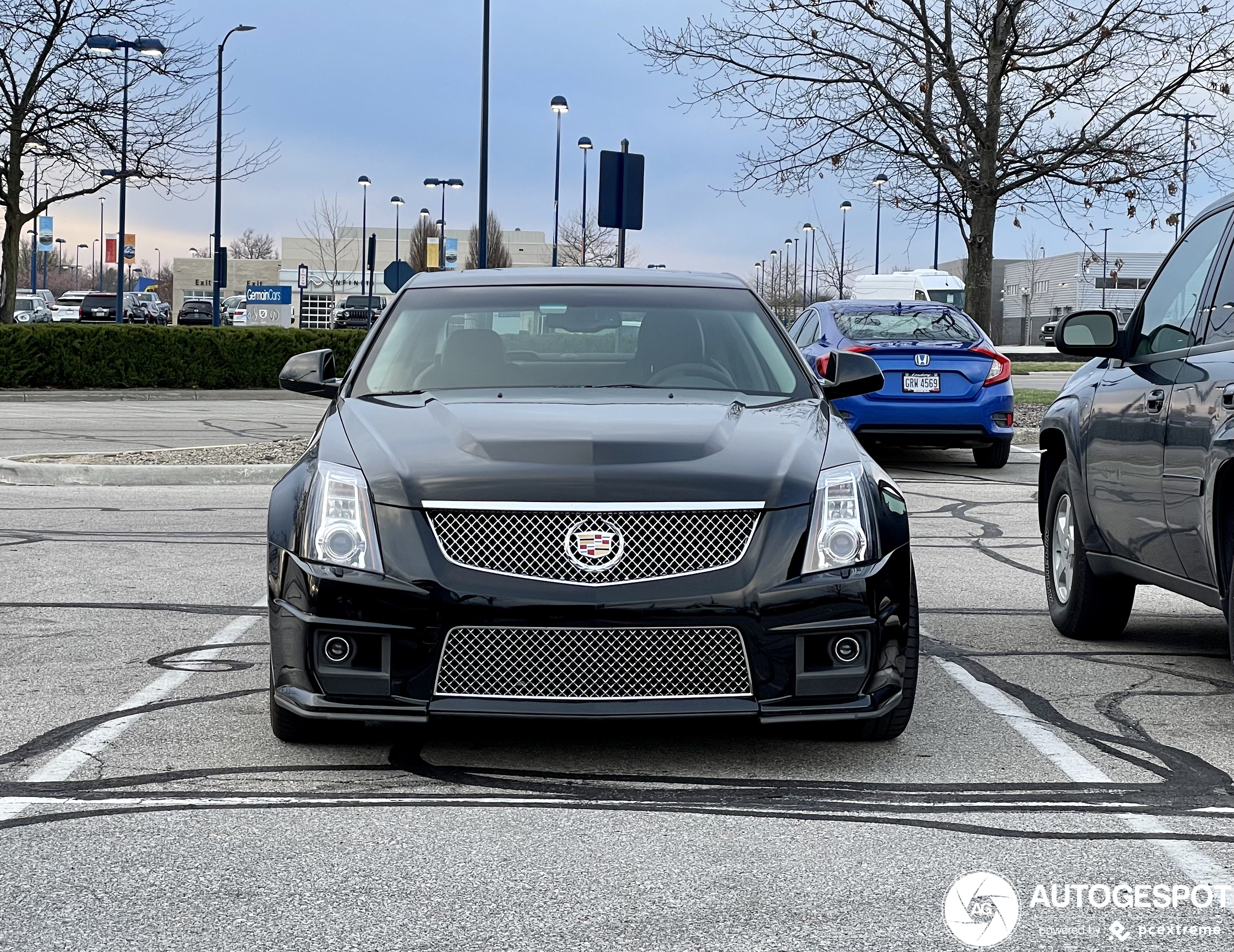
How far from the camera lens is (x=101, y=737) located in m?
5.12

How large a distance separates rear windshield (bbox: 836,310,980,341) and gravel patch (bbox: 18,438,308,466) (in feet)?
18.1

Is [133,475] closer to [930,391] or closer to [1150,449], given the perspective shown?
[930,391]

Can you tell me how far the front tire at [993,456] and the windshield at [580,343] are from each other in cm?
998

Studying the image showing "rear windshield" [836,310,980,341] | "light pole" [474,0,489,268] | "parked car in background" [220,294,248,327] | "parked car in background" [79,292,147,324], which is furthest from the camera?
"parked car in background" [220,294,248,327]

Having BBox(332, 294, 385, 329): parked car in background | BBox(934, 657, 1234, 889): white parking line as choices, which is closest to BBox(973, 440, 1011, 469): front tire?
BBox(934, 657, 1234, 889): white parking line

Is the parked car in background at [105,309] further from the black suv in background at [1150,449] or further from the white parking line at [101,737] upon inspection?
Result: the black suv in background at [1150,449]

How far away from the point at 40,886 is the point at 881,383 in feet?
12.3

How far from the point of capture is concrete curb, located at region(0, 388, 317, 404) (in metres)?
27.0

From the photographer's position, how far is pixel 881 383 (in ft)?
20.7

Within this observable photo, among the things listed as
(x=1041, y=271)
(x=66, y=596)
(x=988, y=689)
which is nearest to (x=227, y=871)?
(x=988, y=689)

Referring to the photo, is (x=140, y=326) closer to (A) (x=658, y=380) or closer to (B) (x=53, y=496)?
(B) (x=53, y=496)

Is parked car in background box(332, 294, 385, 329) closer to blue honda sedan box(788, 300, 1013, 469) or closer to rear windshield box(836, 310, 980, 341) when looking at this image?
rear windshield box(836, 310, 980, 341)

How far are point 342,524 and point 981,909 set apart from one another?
2142mm

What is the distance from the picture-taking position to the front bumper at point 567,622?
455 centimetres
